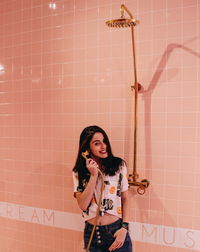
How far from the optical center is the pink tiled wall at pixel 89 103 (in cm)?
169

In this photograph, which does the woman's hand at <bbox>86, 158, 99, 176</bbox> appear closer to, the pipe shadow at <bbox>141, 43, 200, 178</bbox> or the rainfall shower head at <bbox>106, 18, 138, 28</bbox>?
the pipe shadow at <bbox>141, 43, 200, 178</bbox>

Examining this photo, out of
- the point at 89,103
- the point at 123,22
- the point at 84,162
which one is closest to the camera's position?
the point at 123,22

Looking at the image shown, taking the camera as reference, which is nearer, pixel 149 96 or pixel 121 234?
pixel 121 234

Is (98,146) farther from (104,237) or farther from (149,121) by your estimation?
(104,237)

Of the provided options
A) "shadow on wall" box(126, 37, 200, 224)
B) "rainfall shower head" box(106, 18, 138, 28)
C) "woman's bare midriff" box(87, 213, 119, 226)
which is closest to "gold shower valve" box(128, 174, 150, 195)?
"shadow on wall" box(126, 37, 200, 224)

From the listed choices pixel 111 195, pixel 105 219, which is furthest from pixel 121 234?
pixel 111 195

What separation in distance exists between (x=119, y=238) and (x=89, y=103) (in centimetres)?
90

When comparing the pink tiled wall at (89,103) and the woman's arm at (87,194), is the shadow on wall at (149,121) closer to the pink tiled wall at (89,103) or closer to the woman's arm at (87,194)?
the pink tiled wall at (89,103)

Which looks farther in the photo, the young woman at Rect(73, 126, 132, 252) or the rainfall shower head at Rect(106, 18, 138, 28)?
the young woman at Rect(73, 126, 132, 252)

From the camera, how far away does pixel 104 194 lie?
61.9 inches

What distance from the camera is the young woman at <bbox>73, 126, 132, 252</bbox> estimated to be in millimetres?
1554

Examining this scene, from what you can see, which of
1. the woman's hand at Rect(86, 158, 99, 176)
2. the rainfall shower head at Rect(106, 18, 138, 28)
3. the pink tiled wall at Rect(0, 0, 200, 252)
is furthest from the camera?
the pink tiled wall at Rect(0, 0, 200, 252)

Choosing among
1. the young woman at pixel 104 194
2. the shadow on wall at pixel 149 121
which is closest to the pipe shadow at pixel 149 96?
the shadow on wall at pixel 149 121

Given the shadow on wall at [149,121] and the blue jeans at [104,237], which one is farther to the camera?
the shadow on wall at [149,121]
